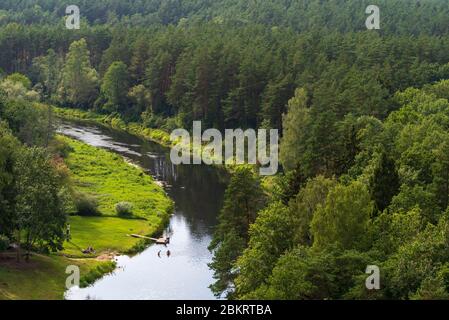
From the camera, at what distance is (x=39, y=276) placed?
66.8 metres

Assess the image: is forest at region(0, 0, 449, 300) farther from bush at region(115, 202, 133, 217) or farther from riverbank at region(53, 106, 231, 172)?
bush at region(115, 202, 133, 217)

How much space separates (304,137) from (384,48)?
46.3m

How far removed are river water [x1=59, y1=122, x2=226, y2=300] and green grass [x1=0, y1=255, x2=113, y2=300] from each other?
1.29 metres

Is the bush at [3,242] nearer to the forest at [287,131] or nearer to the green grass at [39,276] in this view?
the forest at [287,131]

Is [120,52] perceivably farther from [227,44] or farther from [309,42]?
[309,42]

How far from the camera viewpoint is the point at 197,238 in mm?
83438

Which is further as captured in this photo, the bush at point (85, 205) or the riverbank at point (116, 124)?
the riverbank at point (116, 124)

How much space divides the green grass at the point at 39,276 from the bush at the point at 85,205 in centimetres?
1527

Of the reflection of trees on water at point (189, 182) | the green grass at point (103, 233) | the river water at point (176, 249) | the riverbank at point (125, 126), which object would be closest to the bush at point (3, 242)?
the river water at point (176, 249)

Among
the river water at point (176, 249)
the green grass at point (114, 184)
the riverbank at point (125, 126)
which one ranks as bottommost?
the river water at point (176, 249)

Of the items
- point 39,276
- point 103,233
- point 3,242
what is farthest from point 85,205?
point 39,276

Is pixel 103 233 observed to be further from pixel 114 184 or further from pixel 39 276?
pixel 114 184

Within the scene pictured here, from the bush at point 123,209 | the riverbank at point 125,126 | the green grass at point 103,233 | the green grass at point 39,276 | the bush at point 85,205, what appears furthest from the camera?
the riverbank at point 125,126

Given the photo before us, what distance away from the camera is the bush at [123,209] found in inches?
3543
